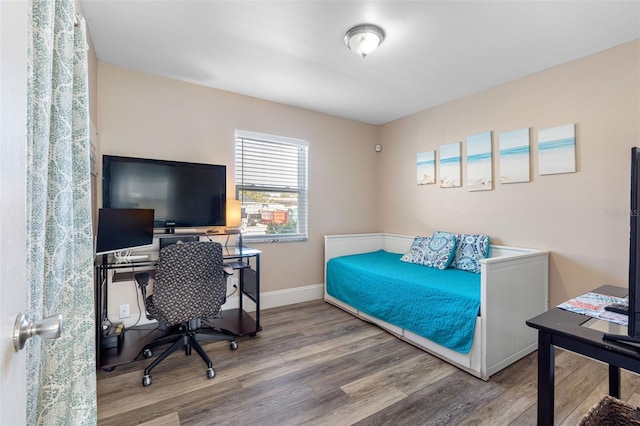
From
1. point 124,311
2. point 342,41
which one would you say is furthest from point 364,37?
point 124,311

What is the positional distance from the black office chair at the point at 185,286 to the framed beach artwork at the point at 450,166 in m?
2.76

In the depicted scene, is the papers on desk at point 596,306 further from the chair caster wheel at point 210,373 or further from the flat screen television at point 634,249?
the chair caster wheel at point 210,373

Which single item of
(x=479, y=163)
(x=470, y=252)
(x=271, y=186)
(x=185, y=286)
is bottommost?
(x=185, y=286)

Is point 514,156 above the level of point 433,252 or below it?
above

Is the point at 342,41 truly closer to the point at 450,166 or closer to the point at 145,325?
the point at 450,166

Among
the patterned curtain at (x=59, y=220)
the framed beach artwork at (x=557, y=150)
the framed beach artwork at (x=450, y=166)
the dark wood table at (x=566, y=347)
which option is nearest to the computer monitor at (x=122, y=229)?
the patterned curtain at (x=59, y=220)

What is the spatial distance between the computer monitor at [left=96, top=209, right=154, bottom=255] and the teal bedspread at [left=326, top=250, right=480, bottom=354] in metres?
2.09

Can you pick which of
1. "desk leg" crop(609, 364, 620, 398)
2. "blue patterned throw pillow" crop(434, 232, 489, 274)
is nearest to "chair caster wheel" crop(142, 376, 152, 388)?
"desk leg" crop(609, 364, 620, 398)

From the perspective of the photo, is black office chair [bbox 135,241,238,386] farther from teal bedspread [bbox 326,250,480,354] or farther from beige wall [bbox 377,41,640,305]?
beige wall [bbox 377,41,640,305]

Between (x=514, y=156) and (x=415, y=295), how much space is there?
1.72 m

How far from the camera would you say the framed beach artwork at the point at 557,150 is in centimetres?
259

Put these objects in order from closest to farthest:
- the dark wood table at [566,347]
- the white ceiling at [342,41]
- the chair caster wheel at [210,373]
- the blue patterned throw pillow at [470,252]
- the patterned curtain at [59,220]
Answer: the patterned curtain at [59,220]
the dark wood table at [566,347]
the white ceiling at [342,41]
the chair caster wheel at [210,373]
the blue patterned throw pillow at [470,252]

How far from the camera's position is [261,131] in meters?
3.54

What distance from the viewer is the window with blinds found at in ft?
11.4
